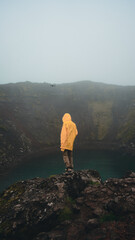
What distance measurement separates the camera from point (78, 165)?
2334 centimetres

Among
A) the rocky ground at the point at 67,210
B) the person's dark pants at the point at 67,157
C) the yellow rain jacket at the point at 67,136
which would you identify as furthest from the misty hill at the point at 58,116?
the rocky ground at the point at 67,210

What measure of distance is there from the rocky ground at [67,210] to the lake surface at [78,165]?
12384 millimetres

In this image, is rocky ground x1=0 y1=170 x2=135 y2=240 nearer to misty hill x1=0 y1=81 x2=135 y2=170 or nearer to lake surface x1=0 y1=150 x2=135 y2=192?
lake surface x1=0 y1=150 x2=135 y2=192

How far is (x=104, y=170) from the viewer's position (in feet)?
71.3

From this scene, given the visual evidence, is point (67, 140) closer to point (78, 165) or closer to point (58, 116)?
point (78, 165)

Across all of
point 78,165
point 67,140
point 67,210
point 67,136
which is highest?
point 67,136

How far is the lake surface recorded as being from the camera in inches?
782

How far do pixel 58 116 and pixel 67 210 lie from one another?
36.0 meters

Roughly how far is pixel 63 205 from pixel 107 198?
1.91 m

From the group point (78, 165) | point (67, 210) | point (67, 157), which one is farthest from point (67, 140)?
point (78, 165)

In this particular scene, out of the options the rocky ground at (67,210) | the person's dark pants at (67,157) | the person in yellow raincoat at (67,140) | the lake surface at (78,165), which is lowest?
the lake surface at (78,165)

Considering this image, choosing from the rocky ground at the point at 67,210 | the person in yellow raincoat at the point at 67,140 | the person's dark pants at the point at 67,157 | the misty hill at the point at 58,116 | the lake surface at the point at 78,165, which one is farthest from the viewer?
the misty hill at the point at 58,116

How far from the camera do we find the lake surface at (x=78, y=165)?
19.9 m

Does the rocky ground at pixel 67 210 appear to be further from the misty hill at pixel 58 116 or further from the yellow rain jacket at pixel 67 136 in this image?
the misty hill at pixel 58 116
